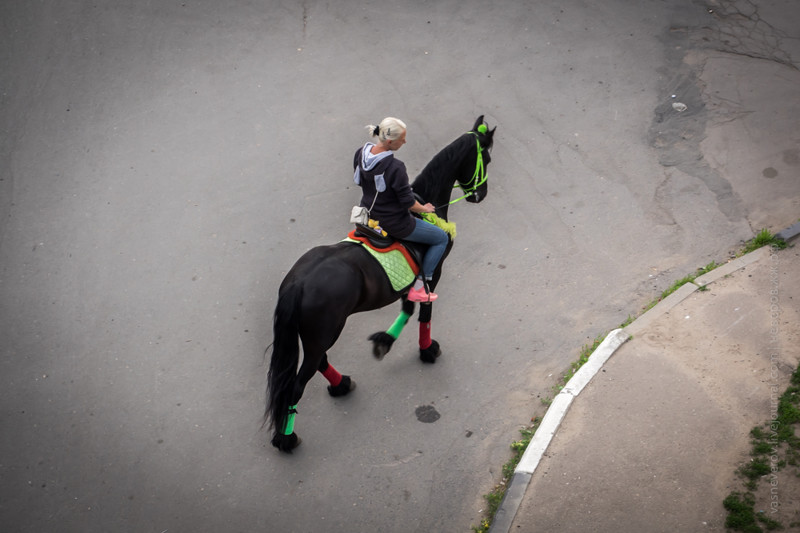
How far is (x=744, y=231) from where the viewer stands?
785cm

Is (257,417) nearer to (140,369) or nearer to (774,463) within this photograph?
(140,369)

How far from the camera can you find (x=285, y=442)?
19.4 feet

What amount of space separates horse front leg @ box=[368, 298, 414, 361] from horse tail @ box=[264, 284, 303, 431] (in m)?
1.18

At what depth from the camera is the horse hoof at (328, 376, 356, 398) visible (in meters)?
6.41

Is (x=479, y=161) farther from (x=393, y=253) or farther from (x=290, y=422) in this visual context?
(x=290, y=422)

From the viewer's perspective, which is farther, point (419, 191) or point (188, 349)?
point (188, 349)

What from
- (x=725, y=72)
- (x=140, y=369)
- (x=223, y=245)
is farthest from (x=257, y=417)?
(x=725, y=72)

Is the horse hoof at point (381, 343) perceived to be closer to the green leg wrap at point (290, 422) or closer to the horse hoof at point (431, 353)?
the horse hoof at point (431, 353)

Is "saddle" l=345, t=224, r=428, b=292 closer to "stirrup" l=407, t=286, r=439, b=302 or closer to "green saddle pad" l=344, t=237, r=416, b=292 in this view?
"green saddle pad" l=344, t=237, r=416, b=292

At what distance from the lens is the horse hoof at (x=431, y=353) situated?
6707 millimetres

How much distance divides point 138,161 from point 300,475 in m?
5.34

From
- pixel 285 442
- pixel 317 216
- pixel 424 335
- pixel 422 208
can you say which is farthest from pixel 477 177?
pixel 285 442

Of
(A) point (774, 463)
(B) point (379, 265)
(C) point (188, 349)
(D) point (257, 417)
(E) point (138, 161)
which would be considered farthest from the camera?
(E) point (138, 161)

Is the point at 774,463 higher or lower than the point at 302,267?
lower
